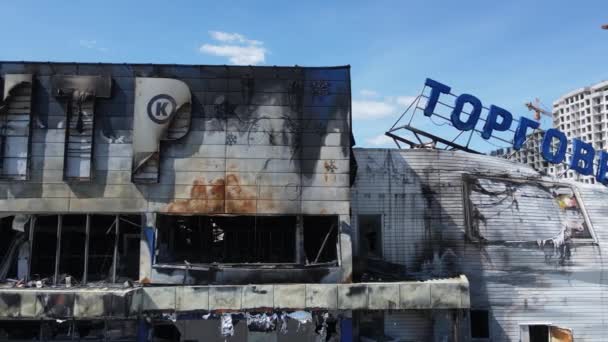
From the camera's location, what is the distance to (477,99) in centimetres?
2167

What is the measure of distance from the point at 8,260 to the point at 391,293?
14.2 m

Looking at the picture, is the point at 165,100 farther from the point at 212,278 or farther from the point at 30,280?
the point at 30,280

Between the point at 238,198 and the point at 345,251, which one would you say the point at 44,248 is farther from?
the point at 345,251

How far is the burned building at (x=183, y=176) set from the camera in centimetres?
1709

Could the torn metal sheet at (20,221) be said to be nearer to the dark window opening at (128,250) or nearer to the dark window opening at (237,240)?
the dark window opening at (128,250)

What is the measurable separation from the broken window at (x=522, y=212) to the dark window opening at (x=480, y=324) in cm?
292

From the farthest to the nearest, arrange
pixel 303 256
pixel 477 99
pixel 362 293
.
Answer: pixel 477 99 → pixel 303 256 → pixel 362 293

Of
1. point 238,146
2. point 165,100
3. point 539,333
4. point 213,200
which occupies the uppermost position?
point 165,100

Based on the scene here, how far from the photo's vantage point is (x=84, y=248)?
19.3m

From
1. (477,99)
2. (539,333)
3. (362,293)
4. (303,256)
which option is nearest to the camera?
(362,293)

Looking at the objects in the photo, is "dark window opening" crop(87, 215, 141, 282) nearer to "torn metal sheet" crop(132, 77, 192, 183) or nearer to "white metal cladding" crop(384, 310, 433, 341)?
"torn metal sheet" crop(132, 77, 192, 183)

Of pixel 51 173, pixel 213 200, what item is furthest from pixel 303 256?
pixel 51 173

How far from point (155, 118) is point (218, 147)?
2.51 meters

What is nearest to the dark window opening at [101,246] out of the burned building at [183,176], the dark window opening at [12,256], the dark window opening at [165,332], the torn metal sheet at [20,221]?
the burned building at [183,176]
